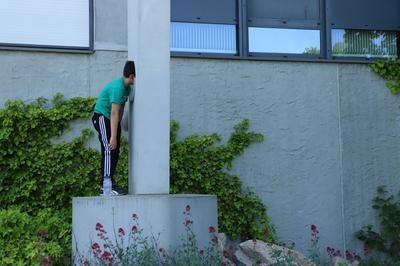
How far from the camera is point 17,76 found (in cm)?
798

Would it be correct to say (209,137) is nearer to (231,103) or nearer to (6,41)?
(231,103)

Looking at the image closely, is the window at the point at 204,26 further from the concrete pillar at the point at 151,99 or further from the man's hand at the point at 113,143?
the man's hand at the point at 113,143

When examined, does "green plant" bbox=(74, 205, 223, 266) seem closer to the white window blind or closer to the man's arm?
the man's arm

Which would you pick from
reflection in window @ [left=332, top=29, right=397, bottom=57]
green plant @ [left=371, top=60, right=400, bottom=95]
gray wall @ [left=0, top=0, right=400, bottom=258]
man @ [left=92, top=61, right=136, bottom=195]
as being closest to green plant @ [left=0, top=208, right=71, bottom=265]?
man @ [left=92, top=61, right=136, bottom=195]

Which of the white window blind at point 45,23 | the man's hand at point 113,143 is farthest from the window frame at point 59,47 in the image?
the man's hand at point 113,143

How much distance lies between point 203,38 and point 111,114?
2753mm

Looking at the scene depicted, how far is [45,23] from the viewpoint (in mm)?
8117

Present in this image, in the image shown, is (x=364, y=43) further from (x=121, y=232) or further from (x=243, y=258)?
(x=121, y=232)

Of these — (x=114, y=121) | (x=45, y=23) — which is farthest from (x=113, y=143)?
(x=45, y=23)

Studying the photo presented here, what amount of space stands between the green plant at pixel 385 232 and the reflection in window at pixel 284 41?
2.10 m

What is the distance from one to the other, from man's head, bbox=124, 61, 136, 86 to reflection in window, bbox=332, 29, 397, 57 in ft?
12.3

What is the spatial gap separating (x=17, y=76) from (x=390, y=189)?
4948 mm

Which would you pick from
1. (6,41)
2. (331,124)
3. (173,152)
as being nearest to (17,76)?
(6,41)

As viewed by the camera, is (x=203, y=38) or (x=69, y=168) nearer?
Result: (x=69, y=168)
